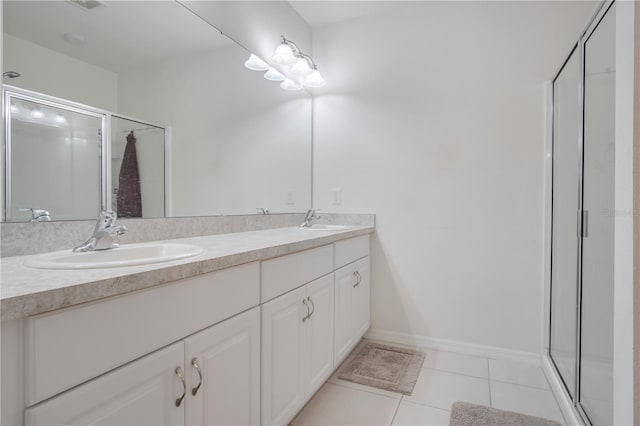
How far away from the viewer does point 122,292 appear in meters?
0.72

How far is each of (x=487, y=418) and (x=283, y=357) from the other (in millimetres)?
1020

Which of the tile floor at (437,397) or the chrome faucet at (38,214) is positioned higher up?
the chrome faucet at (38,214)

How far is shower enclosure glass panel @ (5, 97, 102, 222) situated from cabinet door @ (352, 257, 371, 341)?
152 cm

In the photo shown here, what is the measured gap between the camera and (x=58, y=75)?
1.10 meters

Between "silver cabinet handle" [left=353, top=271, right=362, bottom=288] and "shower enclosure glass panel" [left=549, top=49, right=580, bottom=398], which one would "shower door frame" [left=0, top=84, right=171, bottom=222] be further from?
"shower enclosure glass panel" [left=549, top=49, right=580, bottom=398]

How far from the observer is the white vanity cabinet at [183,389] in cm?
66

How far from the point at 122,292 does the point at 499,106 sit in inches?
90.6

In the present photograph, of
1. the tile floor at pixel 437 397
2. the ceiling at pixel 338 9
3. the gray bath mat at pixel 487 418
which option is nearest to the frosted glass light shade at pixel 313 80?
the ceiling at pixel 338 9

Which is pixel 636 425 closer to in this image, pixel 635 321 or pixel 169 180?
pixel 635 321

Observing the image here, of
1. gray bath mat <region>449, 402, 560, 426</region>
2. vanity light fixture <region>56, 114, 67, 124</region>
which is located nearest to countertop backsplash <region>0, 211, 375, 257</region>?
vanity light fixture <region>56, 114, 67, 124</region>

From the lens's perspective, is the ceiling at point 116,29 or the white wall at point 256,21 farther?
the white wall at point 256,21

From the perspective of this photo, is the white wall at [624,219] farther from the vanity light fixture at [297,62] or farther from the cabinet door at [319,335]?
the vanity light fixture at [297,62]

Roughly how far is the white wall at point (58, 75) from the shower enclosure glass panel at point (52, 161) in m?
0.05

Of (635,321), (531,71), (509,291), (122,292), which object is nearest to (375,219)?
(509,291)
